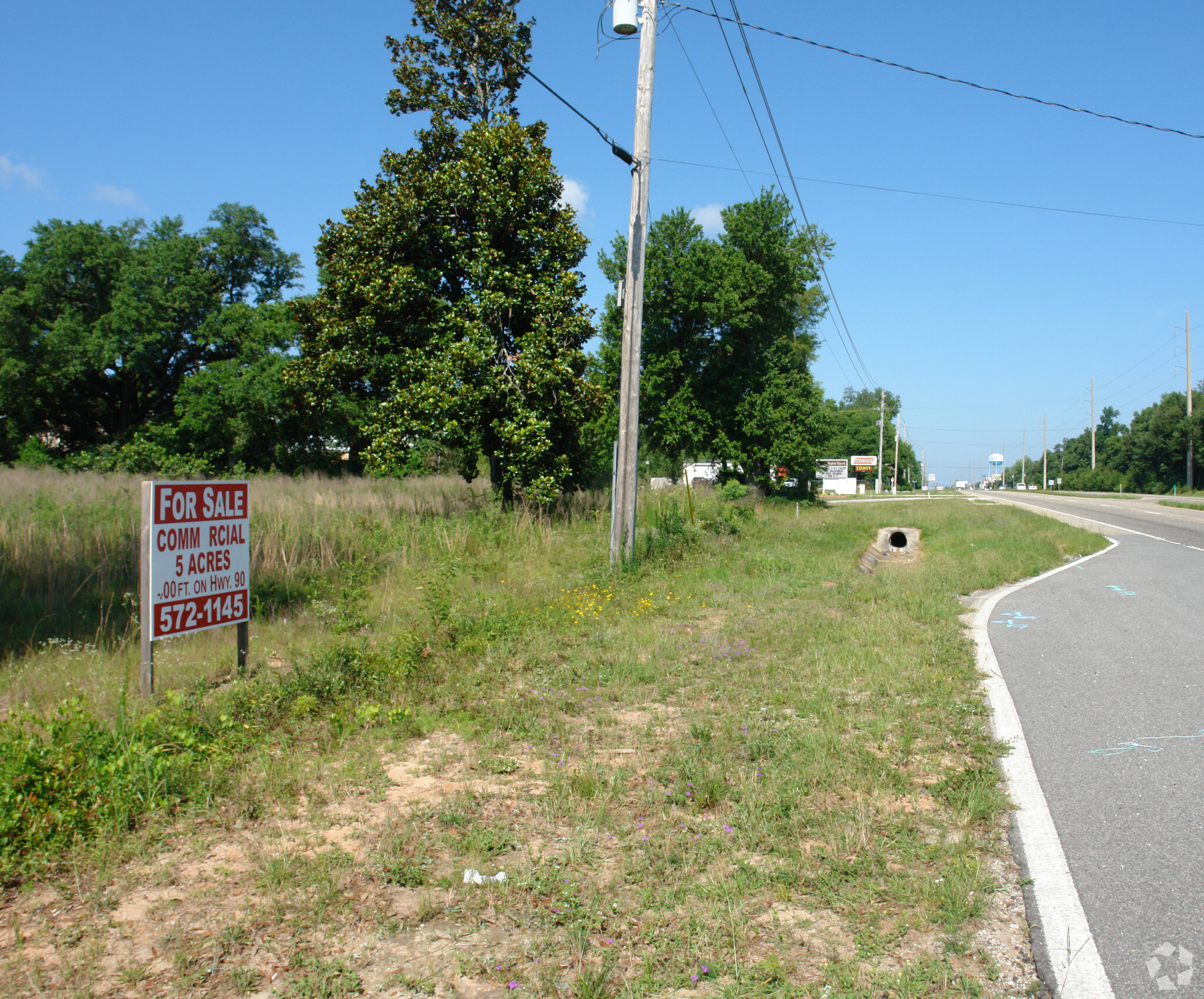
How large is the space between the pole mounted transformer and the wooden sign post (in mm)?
9219

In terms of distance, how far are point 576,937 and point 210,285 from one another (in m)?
41.0

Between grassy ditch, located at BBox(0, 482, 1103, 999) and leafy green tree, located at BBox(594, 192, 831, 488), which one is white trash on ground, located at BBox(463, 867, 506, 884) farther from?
leafy green tree, located at BBox(594, 192, 831, 488)

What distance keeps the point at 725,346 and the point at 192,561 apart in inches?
1157

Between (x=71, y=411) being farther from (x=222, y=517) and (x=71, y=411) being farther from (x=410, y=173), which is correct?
(x=222, y=517)

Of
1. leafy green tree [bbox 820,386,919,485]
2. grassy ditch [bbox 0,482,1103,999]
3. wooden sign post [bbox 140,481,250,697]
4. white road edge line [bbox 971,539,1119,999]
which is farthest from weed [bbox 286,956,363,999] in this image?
leafy green tree [bbox 820,386,919,485]

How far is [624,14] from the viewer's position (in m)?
11.6

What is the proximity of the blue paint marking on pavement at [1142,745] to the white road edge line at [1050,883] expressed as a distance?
466 millimetres

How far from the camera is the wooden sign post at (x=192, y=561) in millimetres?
5625

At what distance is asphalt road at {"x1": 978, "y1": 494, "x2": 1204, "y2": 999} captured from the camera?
3.07 metres

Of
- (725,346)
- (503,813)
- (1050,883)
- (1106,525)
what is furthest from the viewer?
(725,346)

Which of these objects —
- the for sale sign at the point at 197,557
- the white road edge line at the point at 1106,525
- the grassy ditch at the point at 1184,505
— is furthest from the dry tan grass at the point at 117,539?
the grassy ditch at the point at 1184,505

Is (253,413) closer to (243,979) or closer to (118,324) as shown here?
(118,324)

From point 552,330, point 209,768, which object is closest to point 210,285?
point 552,330

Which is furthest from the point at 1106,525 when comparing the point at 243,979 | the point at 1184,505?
the point at 243,979
